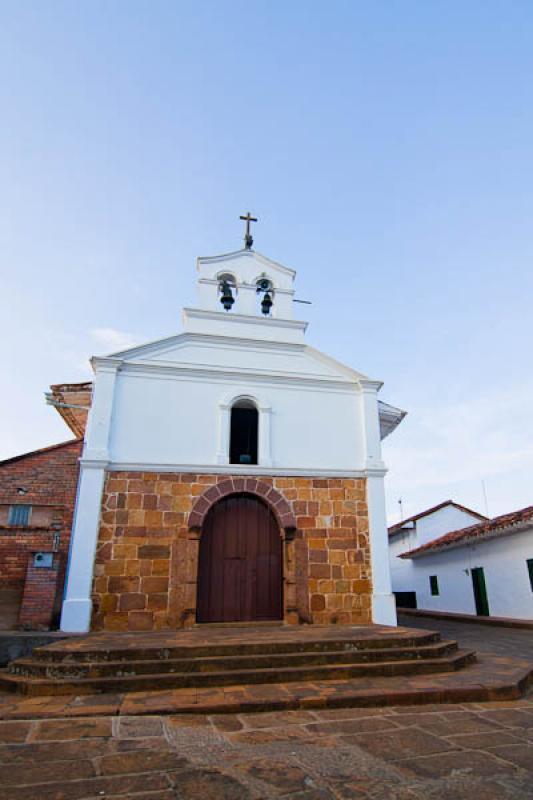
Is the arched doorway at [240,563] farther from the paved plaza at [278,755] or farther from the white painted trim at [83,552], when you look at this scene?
the paved plaza at [278,755]

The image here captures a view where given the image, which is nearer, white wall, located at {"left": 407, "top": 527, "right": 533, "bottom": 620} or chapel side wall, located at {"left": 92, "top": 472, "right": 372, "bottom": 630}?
chapel side wall, located at {"left": 92, "top": 472, "right": 372, "bottom": 630}

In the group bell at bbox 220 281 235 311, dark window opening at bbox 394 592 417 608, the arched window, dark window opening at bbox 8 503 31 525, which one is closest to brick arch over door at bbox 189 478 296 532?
the arched window

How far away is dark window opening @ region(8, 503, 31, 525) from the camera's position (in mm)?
8406

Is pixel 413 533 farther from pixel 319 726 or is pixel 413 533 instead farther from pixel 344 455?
pixel 319 726

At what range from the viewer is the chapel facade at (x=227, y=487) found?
8203 mm

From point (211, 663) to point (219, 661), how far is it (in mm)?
89

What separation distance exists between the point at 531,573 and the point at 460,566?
3.50 meters

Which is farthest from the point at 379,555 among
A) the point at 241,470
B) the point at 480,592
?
the point at 480,592

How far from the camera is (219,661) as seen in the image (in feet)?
18.1

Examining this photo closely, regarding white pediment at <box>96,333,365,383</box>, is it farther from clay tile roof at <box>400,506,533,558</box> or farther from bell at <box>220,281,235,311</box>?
clay tile roof at <box>400,506,533,558</box>

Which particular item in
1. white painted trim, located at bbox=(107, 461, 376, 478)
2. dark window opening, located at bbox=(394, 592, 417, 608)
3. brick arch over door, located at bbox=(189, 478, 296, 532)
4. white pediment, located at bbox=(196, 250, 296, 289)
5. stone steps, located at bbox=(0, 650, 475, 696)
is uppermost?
white pediment, located at bbox=(196, 250, 296, 289)

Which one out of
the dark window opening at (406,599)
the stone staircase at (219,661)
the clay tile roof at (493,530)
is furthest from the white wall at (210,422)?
the dark window opening at (406,599)

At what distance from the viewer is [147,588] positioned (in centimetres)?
813

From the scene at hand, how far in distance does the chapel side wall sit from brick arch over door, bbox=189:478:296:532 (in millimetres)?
55
